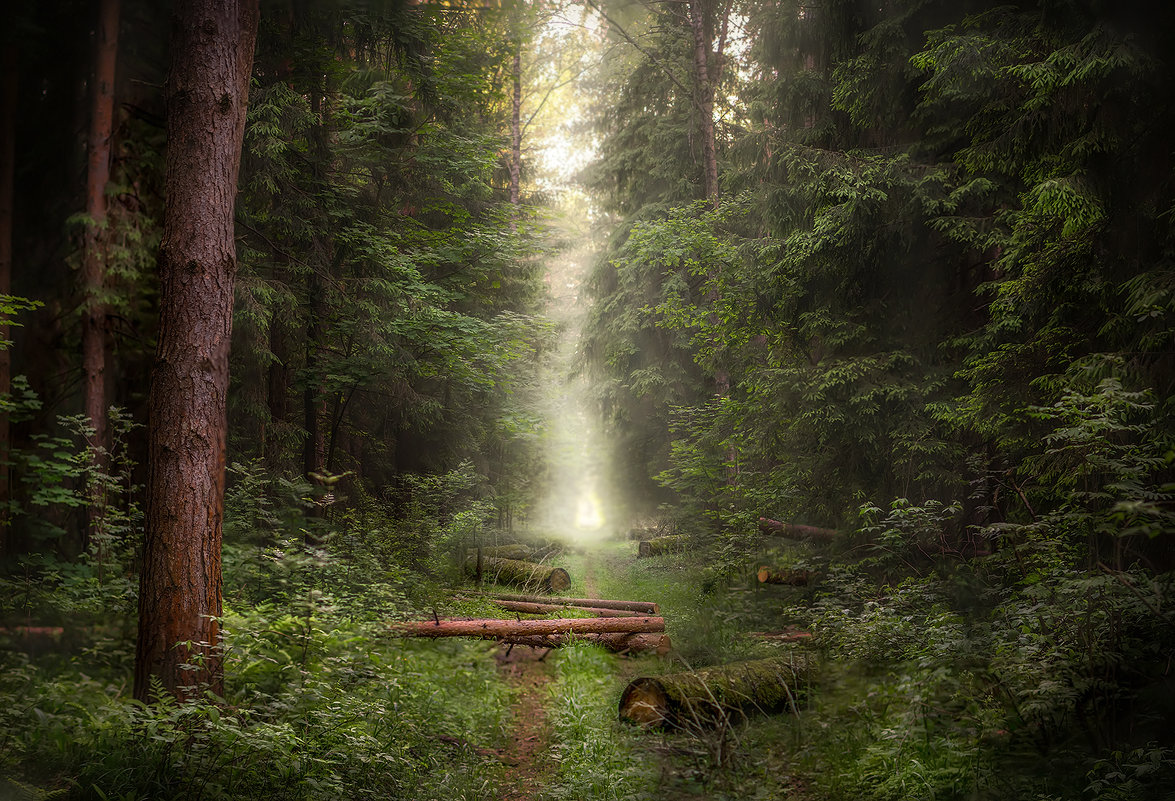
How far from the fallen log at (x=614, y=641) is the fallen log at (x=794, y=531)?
9.68 feet

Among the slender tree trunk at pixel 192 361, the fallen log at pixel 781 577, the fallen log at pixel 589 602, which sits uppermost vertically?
the slender tree trunk at pixel 192 361

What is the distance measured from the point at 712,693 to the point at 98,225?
8.63m

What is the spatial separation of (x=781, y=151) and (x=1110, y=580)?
23.5 feet

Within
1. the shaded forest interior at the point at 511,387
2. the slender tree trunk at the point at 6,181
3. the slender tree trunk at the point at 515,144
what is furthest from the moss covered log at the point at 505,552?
the slender tree trunk at the point at 515,144

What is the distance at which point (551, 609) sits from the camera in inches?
464

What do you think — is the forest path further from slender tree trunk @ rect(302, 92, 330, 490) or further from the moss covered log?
the moss covered log

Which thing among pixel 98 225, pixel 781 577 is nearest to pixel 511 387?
pixel 781 577

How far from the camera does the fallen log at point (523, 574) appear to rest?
45.4ft

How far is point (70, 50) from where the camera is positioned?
7.60 meters

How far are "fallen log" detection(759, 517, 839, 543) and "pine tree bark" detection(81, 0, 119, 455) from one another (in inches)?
387

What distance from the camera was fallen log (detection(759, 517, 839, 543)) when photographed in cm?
1121

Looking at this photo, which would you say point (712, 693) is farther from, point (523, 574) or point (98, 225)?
point (523, 574)

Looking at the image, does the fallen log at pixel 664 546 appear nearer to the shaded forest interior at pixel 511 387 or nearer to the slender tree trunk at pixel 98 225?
the shaded forest interior at pixel 511 387

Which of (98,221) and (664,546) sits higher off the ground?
(98,221)
